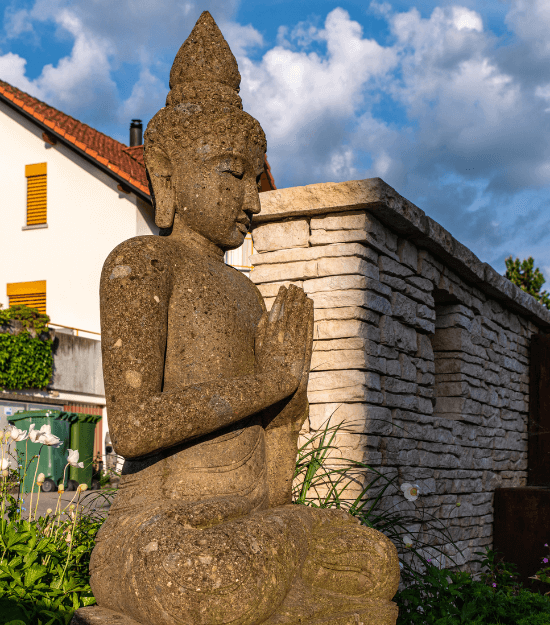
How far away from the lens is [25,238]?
49.7ft

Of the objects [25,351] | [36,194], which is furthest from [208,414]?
[36,194]

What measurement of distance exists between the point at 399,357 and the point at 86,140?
1193cm

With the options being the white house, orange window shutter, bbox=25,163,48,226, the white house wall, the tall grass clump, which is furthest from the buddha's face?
orange window shutter, bbox=25,163,48,226

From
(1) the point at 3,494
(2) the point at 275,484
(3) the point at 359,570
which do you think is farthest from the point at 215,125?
(1) the point at 3,494

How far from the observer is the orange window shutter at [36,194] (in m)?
15.1

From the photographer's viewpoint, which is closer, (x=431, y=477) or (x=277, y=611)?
(x=277, y=611)

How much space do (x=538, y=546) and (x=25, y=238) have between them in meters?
12.5

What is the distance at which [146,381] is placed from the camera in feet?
6.84

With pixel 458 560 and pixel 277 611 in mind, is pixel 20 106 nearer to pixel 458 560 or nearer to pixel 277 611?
pixel 458 560

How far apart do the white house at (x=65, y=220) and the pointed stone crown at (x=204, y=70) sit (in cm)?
1133

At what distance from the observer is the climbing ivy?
12.4m

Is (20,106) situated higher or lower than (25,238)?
higher

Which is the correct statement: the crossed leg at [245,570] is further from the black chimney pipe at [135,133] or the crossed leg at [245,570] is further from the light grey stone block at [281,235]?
the black chimney pipe at [135,133]

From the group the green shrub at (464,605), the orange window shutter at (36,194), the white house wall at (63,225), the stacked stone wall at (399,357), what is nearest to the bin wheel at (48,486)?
the white house wall at (63,225)
